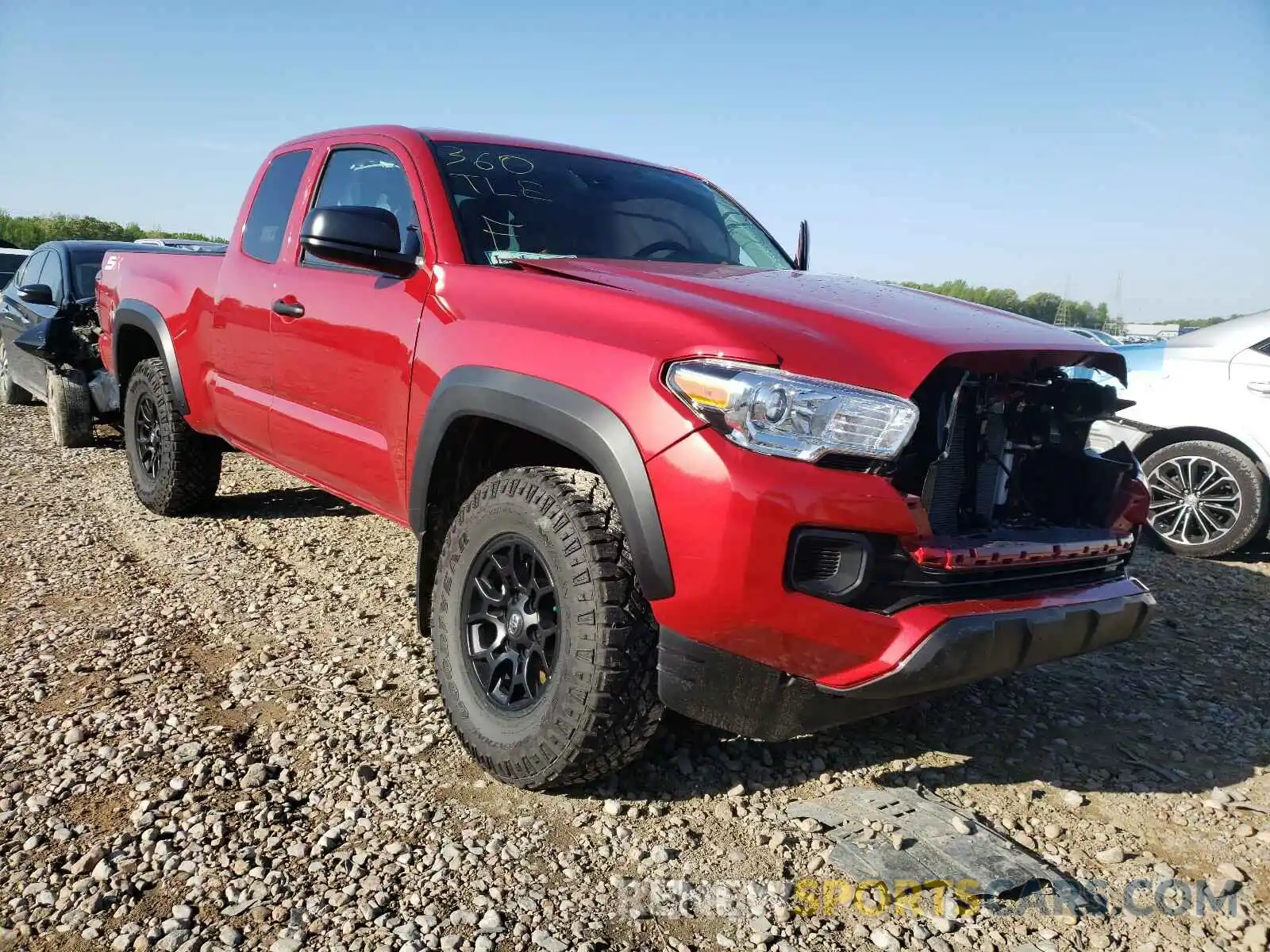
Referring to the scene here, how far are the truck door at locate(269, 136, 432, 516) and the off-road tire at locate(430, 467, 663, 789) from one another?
720mm

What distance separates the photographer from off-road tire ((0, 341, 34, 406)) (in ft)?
30.5

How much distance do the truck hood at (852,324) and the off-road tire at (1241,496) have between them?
342 cm

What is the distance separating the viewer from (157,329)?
4766 millimetres

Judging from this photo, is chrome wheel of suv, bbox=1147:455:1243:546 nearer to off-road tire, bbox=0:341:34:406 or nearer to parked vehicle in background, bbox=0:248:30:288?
off-road tire, bbox=0:341:34:406

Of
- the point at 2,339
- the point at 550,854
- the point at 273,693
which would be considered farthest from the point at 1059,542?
the point at 2,339

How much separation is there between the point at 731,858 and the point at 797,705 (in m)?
0.48

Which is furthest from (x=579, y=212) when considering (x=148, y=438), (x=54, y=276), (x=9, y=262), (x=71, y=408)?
(x=9, y=262)

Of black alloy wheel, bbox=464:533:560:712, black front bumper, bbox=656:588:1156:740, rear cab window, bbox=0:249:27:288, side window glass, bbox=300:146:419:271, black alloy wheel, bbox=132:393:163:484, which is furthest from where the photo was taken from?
rear cab window, bbox=0:249:27:288

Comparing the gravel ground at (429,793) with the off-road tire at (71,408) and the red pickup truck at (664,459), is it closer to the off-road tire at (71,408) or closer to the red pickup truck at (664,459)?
the red pickup truck at (664,459)

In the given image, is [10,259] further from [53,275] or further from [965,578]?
[965,578]

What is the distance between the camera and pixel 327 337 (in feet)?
11.2

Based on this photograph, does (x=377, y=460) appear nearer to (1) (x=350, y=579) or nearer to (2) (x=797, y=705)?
(1) (x=350, y=579)

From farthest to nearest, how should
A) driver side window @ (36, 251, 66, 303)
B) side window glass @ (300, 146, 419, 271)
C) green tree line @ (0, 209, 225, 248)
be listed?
1. green tree line @ (0, 209, 225, 248)
2. driver side window @ (36, 251, 66, 303)
3. side window glass @ (300, 146, 419, 271)

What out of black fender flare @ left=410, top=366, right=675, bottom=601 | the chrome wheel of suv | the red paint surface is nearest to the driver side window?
the red paint surface
